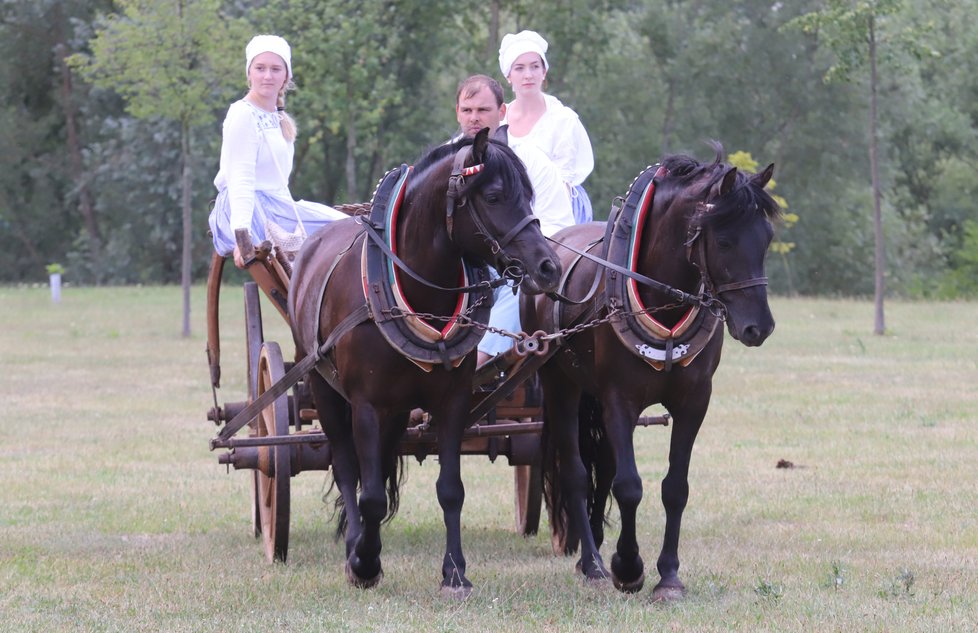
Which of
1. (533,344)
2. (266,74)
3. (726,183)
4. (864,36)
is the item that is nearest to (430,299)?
(533,344)

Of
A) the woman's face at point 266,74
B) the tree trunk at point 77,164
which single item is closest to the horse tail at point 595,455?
the woman's face at point 266,74

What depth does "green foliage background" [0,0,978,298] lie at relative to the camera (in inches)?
1540

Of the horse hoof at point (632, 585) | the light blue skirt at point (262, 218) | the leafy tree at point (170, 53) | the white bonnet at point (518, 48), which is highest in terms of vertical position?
the leafy tree at point (170, 53)

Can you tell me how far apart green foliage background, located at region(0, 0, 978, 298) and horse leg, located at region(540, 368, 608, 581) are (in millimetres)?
30270

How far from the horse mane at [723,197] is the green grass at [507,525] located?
154cm

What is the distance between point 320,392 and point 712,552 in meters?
2.12

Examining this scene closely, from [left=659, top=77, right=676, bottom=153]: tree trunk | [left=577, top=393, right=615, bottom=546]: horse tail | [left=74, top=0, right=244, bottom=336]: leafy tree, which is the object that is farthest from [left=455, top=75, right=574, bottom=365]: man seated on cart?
[left=659, top=77, right=676, bottom=153]: tree trunk

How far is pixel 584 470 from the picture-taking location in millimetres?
6848

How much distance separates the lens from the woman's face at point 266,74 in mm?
7602

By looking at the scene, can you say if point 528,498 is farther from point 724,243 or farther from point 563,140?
point 724,243

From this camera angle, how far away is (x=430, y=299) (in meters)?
5.98

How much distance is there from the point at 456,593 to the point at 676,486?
1.01m

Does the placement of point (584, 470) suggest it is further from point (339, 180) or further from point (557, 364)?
point (339, 180)

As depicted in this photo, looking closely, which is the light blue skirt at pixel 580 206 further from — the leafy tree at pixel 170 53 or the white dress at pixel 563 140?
the leafy tree at pixel 170 53
